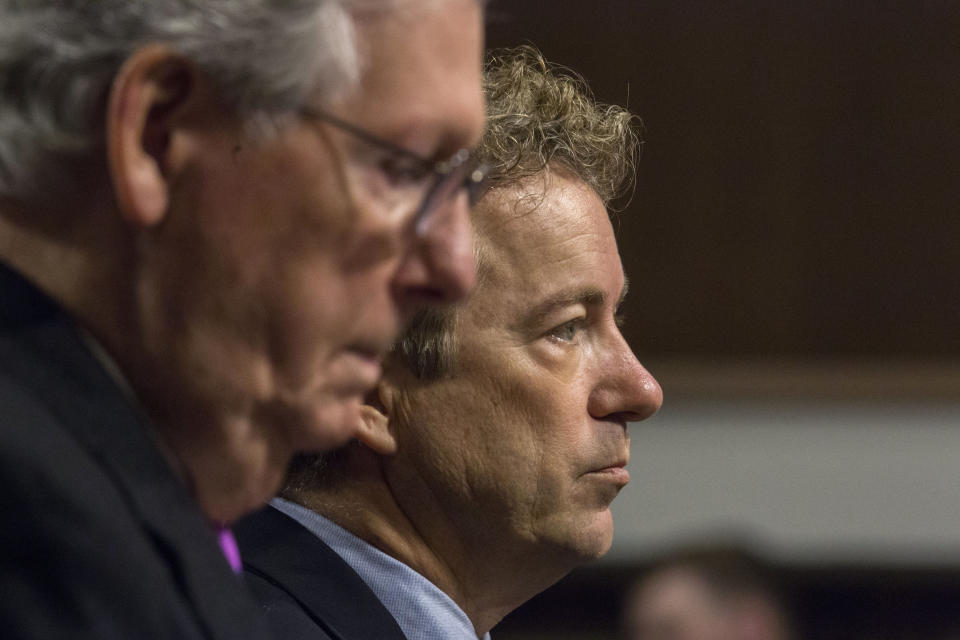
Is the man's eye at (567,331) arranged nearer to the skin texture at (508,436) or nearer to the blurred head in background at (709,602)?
the skin texture at (508,436)

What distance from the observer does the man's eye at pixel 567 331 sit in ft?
6.52

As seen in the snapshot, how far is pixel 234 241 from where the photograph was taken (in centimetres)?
106

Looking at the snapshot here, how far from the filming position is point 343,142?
1.08 metres

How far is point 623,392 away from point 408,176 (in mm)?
930

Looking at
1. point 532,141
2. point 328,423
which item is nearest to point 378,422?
point 532,141

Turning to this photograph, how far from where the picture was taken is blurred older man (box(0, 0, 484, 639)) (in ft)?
3.38

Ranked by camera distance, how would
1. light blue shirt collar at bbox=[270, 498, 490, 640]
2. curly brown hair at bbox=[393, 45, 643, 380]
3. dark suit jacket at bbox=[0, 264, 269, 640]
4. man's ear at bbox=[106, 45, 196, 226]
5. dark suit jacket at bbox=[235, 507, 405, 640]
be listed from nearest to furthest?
dark suit jacket at bbox=[0, 264, 269, 640] < man's ear at bbox=[106, 45, 196, 226] < dark suit jacket at bbox=[235, 507, 405, 640] < light blue shirt collar at bbox=[270, 498, 490, 640] < curly brown hair at bbox=[393, 45, 643, 380]

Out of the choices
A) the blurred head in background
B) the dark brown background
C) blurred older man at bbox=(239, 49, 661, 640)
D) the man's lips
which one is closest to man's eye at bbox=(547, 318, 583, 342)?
blurred older man at bbox=(239, 49, 661, 640)

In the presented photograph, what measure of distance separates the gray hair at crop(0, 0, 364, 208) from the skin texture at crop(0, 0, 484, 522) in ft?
0.07

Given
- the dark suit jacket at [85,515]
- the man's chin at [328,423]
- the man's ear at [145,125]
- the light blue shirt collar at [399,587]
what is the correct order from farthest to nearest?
1. the light blue shirt collar at [399,587]
2. the man's chin at [328,423]
3. the man's ear at [145,125]
4. the dark suit jacket at [85,515]

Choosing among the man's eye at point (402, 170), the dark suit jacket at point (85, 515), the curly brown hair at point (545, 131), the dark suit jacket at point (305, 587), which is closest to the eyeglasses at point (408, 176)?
the man's eye at point (402, 170)

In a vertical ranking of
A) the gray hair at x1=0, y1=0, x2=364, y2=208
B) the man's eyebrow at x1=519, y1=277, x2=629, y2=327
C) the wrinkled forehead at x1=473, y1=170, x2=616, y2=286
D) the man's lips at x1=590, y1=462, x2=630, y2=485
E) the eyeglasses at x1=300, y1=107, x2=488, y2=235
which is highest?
the gray hair at x1=0, y1=0, x2=364, y2=208

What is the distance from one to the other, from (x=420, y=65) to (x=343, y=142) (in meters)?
0.10

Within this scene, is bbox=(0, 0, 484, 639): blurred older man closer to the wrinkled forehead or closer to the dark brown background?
the wrinkled forehead
